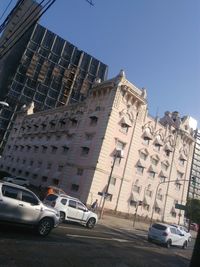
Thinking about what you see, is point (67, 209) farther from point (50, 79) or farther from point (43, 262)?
point (50, 79)

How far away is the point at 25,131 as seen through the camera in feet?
205

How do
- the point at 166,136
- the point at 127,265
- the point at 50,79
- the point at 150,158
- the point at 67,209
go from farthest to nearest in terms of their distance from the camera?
1. the point at 50,79
2. the point at 166,136
3. the point at 150,158
4. the point at 67,209
5. the point at 127,265

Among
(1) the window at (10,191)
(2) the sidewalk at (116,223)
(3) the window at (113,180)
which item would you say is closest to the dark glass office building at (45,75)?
(3) the window at (113,180)

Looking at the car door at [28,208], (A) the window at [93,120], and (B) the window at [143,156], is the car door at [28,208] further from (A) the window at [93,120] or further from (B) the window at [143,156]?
(B) the window at [143,156]

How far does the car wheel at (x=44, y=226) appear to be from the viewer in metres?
13.6

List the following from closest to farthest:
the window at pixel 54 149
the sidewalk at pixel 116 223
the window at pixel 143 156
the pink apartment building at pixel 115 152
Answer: the sidewalk at pixel 116 223 < the pink apartment building at pixel 115 152 < the window at pixel 143 156 < the window at pixel 54 149

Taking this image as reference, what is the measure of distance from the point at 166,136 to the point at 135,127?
9.50 m

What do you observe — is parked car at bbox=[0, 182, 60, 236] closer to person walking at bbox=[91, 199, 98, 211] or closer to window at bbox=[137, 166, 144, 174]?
person walking at bbox=[91, 199, 98, 211]

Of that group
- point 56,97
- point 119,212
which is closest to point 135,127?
point 119,212

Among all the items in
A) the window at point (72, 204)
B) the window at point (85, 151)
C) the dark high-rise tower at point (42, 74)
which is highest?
the dark high-rise tower at point (42, 74)

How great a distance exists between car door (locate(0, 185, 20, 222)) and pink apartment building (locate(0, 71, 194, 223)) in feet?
77.4

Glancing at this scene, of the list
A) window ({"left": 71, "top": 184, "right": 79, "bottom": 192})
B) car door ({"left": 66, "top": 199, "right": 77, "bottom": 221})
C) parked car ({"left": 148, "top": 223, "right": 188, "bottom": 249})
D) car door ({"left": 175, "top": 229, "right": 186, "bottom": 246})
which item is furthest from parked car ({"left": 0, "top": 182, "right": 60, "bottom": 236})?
window ({"left": 71, "top": 184, "right": 79, "bottom": 192})

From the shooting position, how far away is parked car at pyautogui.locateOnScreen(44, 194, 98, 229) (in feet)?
71.0

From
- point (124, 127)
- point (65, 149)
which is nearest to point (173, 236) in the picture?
point (124, 127)
